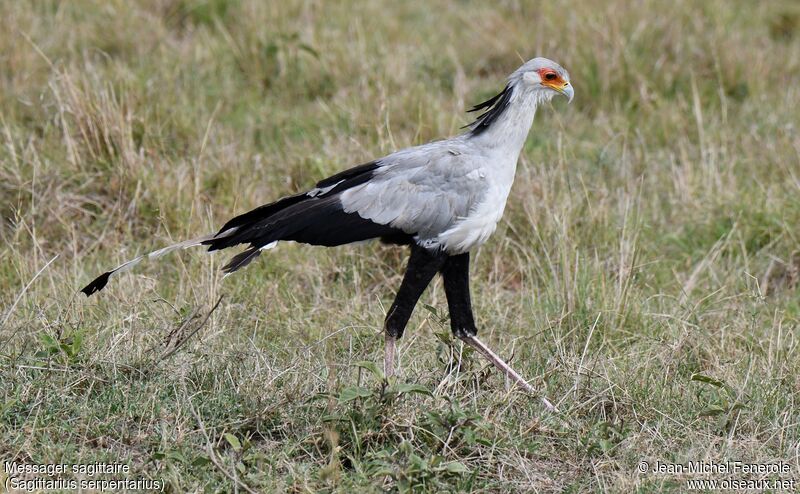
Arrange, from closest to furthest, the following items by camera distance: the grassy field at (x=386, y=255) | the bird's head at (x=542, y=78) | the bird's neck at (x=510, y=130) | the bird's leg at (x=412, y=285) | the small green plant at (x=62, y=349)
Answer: the grassy field at (x=386, y=255)
the small green plant at (x=62, y=349)
the bird's leg at (x=412, y=285)
the bird's neck at (x=510, y=130)
the bird's head at (x=542, y=78)

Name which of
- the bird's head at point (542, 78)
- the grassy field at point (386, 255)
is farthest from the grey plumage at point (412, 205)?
the grassy field at point (386, 255)

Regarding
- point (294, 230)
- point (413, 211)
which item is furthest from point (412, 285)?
point (294, 230)

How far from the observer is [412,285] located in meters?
4.03

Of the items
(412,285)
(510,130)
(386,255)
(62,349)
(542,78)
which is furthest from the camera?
(386,255)

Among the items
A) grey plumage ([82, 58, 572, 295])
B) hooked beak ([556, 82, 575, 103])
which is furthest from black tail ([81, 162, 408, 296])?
hooked beak ([556, 82, 575, 103])

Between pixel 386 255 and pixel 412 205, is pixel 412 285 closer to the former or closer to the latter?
pixel 412 205

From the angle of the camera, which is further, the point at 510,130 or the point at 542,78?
the point at 542,78

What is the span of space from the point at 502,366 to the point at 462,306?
0.97 ft

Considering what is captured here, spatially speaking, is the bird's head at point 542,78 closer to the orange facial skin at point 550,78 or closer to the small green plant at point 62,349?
the orange facial skin at point 550,78

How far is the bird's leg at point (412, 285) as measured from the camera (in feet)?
13.2

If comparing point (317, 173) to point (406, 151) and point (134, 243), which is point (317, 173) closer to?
point (134, 243)

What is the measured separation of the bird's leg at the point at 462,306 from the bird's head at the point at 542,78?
0.73 meters

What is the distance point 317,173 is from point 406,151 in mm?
1542

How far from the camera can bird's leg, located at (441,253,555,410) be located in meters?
4.18
